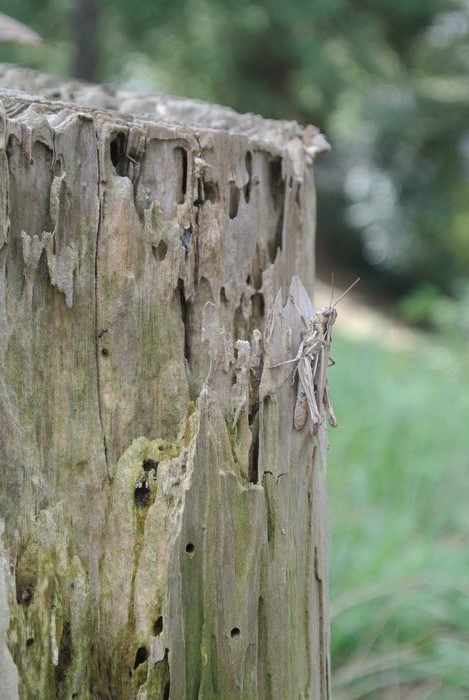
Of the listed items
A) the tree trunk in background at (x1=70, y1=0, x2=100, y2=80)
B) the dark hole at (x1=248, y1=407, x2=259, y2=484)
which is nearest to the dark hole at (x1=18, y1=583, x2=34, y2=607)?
the dark hole at (x1=248, y1=407, x2=259, y2=484)

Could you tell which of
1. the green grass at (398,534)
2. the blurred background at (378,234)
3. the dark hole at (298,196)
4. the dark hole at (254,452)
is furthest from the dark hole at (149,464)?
the green grass at (398,534)

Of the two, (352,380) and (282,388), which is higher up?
(352,380)

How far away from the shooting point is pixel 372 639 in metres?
2.49

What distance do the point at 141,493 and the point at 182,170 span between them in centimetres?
51

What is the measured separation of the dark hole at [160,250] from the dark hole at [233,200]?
14 centimetres

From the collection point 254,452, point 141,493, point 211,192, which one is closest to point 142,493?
point 141,493

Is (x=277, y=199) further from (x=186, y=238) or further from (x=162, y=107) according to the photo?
(x=162, y=107)

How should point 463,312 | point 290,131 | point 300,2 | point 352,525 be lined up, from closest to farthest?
point 290,131 → point 352,525 → point 463,312 → point 300,2

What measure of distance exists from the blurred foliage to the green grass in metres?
7.01

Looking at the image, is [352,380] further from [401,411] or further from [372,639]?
[372,639]

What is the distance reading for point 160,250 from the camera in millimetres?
1308

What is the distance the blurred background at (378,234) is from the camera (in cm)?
259

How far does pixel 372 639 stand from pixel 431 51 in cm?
1207

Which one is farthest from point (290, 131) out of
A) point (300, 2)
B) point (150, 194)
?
point (300, 2)
